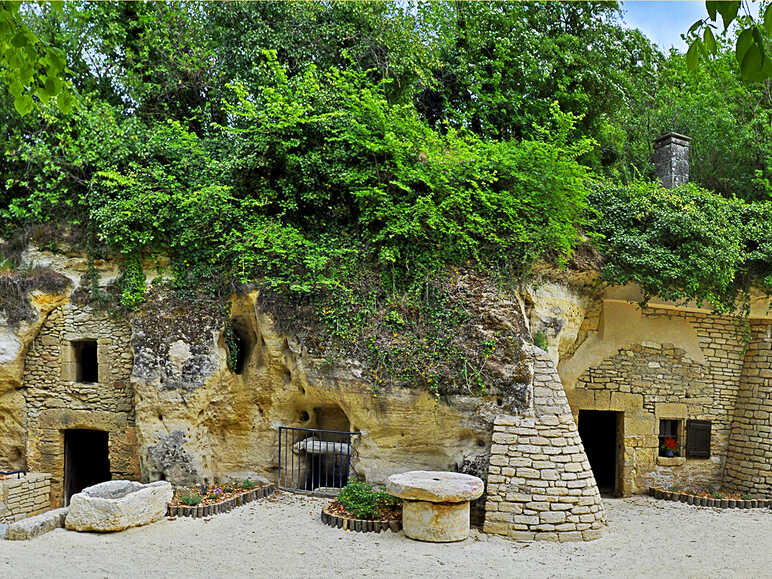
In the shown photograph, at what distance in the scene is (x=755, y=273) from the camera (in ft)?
36.9

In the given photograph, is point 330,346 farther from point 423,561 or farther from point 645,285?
point 645,285

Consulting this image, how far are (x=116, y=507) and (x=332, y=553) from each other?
114 inches

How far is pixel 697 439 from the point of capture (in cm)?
1202

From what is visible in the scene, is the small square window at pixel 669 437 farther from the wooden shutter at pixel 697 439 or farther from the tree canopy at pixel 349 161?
Answer: the tree canopy at pixel 349 161

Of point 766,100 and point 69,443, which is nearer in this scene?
point 69,443

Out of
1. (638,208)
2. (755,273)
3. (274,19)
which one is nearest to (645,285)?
(638,208)

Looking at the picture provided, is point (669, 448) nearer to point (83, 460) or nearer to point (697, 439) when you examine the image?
point (697, 439)

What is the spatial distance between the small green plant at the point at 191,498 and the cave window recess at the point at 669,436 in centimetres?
860

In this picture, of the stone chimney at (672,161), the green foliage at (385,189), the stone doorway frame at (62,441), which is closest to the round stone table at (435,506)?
the green foliage at (385,189)

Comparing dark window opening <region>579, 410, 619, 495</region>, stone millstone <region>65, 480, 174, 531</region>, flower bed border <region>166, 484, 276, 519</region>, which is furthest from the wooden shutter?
stone millstone <region>65, 480, 174, 531</region>

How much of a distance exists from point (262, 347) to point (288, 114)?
3922 millimetres

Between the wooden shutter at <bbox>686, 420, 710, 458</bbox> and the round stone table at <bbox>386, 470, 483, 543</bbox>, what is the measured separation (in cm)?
604

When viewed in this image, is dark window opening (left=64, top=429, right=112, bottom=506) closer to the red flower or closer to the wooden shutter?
the red flower

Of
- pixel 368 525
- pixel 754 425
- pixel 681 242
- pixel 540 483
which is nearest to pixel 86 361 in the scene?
pixel 368 525
